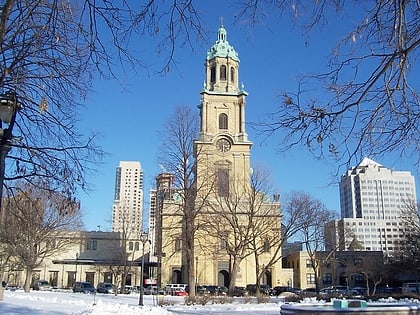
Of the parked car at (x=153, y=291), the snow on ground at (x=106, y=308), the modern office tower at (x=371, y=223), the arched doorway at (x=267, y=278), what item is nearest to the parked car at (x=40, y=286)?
the parked car at (x=153, y=291)

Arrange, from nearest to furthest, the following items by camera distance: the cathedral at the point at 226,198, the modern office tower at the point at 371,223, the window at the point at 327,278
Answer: the cathedral at the point at 226,198 < the modern office tower at the point at 371,223 < the window at the point at 327,278

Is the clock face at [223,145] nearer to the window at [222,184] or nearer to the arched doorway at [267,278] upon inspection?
the window at [222,184]

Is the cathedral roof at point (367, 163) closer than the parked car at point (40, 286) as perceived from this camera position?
Yes

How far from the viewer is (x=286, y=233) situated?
5162cm

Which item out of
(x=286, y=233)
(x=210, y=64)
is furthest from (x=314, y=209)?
(x=210, y=64)

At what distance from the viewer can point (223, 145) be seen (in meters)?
72.9

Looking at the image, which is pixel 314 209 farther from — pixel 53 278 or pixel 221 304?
pixel 53 278

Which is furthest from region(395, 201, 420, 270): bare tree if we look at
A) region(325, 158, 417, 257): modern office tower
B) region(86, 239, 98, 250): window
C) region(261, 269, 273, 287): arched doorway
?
region(86, 239, 98, 250): window

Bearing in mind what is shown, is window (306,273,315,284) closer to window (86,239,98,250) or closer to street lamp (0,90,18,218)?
window (86,239,98,250)

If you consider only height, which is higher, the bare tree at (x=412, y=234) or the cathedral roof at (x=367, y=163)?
the bare tree at (x=412, y=234)

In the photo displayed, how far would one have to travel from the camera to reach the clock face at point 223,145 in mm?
72625

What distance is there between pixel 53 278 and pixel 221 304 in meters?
51.9

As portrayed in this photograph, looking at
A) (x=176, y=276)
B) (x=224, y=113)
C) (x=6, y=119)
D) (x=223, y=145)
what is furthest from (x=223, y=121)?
(x=6, y=119)

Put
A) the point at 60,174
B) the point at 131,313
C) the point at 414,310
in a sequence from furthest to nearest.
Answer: the point at 131,313 → the point at 414,310 → the point at 60,174
